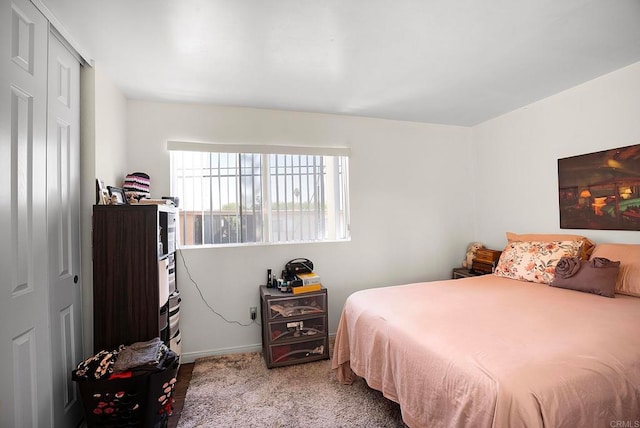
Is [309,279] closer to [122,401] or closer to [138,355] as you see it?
[138,355]

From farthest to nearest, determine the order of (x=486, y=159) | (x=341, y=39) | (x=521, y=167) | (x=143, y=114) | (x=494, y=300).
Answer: (x=486, y=159)
(x=521, y=167)
(x=143, y=114)
(x=494, y=300)
(x=341, y=39)

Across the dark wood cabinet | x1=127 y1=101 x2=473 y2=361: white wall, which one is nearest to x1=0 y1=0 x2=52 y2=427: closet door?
the dark wood cabinet

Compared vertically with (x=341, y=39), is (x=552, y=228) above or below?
below

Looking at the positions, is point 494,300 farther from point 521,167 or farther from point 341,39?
point 341,39

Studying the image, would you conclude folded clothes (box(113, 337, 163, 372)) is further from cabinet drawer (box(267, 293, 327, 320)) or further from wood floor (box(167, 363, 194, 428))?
cabinet drawer (box(267, 293, 327, 320))

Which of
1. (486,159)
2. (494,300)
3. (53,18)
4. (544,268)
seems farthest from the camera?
(486,159)

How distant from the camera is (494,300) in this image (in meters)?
2.10

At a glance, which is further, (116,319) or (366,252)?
(366,252)

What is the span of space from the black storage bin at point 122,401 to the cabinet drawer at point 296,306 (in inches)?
43.5

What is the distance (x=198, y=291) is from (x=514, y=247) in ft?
10.3

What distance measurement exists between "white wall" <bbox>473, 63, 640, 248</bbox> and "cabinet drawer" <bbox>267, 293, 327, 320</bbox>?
233cm

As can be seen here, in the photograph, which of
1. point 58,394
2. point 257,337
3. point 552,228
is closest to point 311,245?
point 257,337

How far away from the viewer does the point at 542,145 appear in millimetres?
2992

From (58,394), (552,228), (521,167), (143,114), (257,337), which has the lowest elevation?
(257,337)
